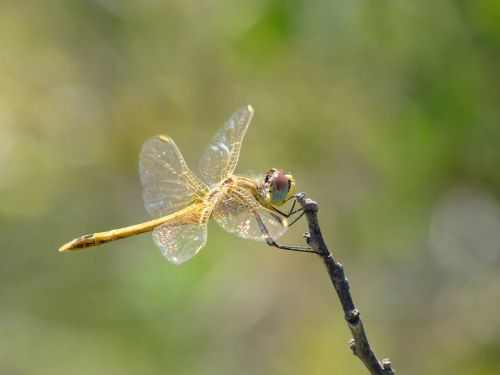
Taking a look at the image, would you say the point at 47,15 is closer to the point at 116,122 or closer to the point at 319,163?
the point at 116,122

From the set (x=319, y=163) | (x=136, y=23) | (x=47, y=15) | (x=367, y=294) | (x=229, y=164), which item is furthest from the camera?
(x=47, y=15)

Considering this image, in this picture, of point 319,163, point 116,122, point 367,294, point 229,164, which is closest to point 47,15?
point 116,122

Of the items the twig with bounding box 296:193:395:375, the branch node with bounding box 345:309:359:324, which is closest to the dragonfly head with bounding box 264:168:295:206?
the twig with bounding box 296:193:395:375

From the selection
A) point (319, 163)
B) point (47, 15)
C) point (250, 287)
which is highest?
point (47, 15)

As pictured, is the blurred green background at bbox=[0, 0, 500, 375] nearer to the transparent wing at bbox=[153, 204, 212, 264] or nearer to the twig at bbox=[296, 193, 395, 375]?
the transparent wing at bbox=[153, 204, 212, 264]

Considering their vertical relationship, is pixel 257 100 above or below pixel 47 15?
below

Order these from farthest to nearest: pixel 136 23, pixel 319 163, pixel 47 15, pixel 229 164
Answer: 1. pixel 47 15
2. pixel 136 23
3. pixel 319 163
4. pixel 229 164

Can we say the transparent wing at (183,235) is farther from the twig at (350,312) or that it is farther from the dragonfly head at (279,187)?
the twig at (350,312)

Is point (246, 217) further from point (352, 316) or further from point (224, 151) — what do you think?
point (352, 316)
